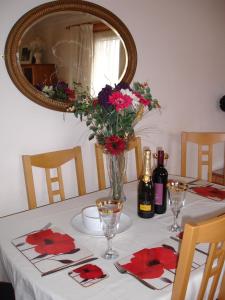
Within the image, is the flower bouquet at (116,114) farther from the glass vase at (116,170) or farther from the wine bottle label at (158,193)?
the wine bottle label at (158,193)

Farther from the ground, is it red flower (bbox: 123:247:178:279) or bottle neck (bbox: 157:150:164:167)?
bottle neck (bbox: 157:150:164:167)

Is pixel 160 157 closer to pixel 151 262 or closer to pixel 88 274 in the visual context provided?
pixel 151 262

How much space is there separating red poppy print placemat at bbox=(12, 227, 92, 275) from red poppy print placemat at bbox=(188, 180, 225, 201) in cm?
86

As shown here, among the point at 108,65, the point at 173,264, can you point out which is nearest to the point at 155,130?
the point at 108,65

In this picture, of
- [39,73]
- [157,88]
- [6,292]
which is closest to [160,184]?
[6,292]

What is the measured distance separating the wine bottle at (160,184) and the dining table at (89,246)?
47 mm

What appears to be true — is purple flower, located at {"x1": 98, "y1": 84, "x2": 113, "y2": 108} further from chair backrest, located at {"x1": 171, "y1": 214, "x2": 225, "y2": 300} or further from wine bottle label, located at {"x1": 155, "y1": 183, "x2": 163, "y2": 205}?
chair backrest, located at {"x1": 171, "y1": 214, "x2": 225, "y2": 300}

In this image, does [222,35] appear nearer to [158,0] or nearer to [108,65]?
[158,0]

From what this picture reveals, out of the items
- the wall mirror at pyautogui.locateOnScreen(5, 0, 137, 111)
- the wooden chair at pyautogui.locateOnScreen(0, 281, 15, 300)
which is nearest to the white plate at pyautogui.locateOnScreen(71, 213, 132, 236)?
the wooden chair at pyautogui.locateOnScreen(0, 281, 15, 300)

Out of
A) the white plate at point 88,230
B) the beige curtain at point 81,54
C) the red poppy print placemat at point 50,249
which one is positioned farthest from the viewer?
the beige curtain at point 81,54

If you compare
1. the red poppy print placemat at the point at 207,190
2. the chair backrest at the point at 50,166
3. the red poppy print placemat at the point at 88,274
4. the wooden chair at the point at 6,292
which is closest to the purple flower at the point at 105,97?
the chair backrest at the point at 50,166

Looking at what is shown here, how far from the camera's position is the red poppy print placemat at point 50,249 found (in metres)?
1.11

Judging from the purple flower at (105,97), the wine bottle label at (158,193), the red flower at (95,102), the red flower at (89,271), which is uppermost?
the purple flower at (105,97)

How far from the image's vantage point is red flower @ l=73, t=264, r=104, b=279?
1.04 metres
